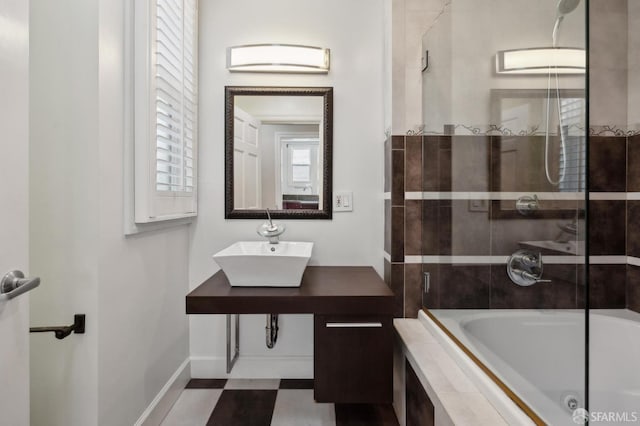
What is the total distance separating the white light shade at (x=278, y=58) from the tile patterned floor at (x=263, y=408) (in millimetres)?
1891

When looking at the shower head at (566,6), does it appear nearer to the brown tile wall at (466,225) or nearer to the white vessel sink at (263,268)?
the brown tile wall at (466,225)

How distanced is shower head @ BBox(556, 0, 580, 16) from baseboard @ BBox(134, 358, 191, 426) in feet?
7.20

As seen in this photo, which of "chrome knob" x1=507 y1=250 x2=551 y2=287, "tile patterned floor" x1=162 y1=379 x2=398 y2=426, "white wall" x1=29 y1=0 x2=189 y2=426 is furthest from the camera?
"tile patterned floor" x1=162 y1=379 x2=398 y2=426

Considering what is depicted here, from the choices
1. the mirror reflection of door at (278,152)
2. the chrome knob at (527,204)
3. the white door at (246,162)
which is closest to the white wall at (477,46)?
the chrome knob at (527,204)

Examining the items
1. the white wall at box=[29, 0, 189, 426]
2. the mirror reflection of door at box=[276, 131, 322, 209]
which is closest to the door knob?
the white wall at box=[29, 0, 189, 426]

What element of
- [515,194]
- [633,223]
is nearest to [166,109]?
[515,194]

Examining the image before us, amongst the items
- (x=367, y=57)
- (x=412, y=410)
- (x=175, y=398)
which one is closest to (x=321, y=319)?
(x=412, y=410)

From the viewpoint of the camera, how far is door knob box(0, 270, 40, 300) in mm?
871

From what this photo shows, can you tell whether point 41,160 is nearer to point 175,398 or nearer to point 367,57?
point 175,398

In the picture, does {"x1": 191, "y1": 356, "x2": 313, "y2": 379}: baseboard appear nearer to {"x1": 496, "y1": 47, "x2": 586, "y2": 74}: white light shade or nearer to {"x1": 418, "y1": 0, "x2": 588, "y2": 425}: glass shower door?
{"x1": 418, "y1": 0, "x2": 588, "y2": 425}: glass shower door

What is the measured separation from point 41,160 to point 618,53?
2646mm

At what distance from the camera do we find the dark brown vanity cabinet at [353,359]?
59.5 inches

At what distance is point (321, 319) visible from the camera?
1.54 m
